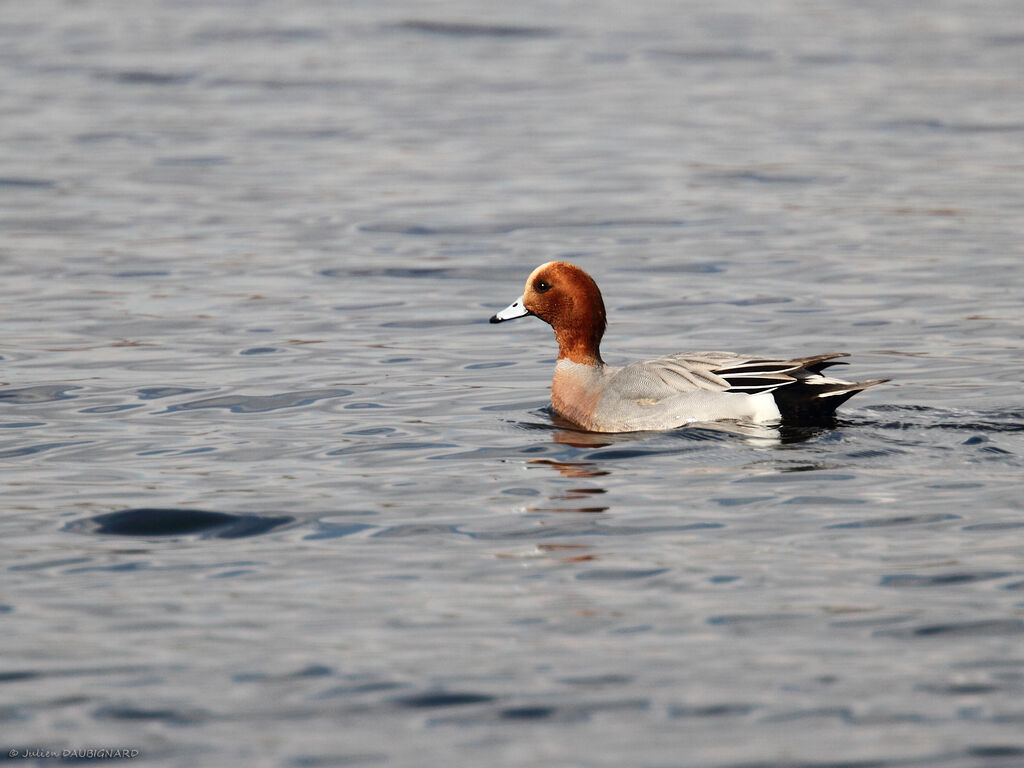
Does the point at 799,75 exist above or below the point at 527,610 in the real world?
above

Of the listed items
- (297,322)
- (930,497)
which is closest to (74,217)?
(297,322)

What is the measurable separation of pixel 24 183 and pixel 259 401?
28.4ft

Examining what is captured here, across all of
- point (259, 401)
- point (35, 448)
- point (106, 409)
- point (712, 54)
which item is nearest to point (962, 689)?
point (35, 448)

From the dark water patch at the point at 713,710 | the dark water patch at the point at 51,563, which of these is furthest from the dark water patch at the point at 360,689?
the dark water patch at the point at 51,563

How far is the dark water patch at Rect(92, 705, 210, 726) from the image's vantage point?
5676mm

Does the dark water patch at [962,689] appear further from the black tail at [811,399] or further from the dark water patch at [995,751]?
the black tail at [811,399]

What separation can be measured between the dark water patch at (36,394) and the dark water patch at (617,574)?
15.7 ft

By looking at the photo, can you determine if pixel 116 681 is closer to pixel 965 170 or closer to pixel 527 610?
pixel 527 610

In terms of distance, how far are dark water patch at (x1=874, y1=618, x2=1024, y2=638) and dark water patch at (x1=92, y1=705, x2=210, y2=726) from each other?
2512mm

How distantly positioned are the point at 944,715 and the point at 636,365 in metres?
4.60

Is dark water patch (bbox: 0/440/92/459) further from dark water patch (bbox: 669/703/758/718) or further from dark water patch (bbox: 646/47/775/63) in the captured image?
dark water patch (bbox: 646/47/775/63)

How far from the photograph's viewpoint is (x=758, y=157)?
19016 mm

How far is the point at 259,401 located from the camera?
10.6 meters

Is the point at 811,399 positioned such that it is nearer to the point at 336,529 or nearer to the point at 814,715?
the point at 336,529
